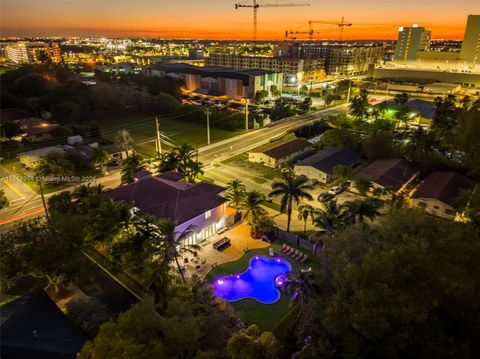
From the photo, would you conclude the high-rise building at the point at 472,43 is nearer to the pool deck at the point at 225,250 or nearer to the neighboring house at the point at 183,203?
the pool deck at the point at 225,250

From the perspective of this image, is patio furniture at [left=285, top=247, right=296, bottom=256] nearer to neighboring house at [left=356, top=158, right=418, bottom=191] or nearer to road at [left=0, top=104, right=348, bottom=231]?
neighboring house at [left=356, top=158, right=418, bottom=191]

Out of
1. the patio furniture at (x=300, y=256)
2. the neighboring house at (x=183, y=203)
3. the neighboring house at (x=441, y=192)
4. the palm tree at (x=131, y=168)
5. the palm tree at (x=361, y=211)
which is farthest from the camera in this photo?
the palm tree at (x=131, y=168)

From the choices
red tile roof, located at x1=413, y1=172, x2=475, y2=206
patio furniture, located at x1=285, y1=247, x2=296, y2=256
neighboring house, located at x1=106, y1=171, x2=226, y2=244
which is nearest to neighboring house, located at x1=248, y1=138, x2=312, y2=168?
neighboring house, located at x1=106, y1=171, x2=226, y2=244

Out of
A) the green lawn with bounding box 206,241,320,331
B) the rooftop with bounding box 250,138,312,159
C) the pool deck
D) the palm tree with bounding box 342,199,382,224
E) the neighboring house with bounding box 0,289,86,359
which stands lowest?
the green lawn with bounding box 206,241,320,331

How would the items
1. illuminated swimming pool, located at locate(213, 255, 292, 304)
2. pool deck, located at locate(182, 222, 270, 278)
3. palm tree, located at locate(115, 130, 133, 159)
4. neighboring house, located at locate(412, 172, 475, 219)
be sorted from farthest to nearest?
1. palm tree, located at locate(115, 130, 133, 159)
2. neighboring house, located at locate(412, 172, 475, 219)
3. pool deck, located at locate(182, 222, 270, 278)
4. illuminated swimming pool, located at locate(213, 255, 292, 304)

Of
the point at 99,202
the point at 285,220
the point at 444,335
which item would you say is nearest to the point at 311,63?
the point at 285,220

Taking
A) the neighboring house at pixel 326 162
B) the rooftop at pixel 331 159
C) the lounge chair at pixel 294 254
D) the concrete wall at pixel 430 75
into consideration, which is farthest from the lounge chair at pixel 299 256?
the concrete wall at pixel 430 75
